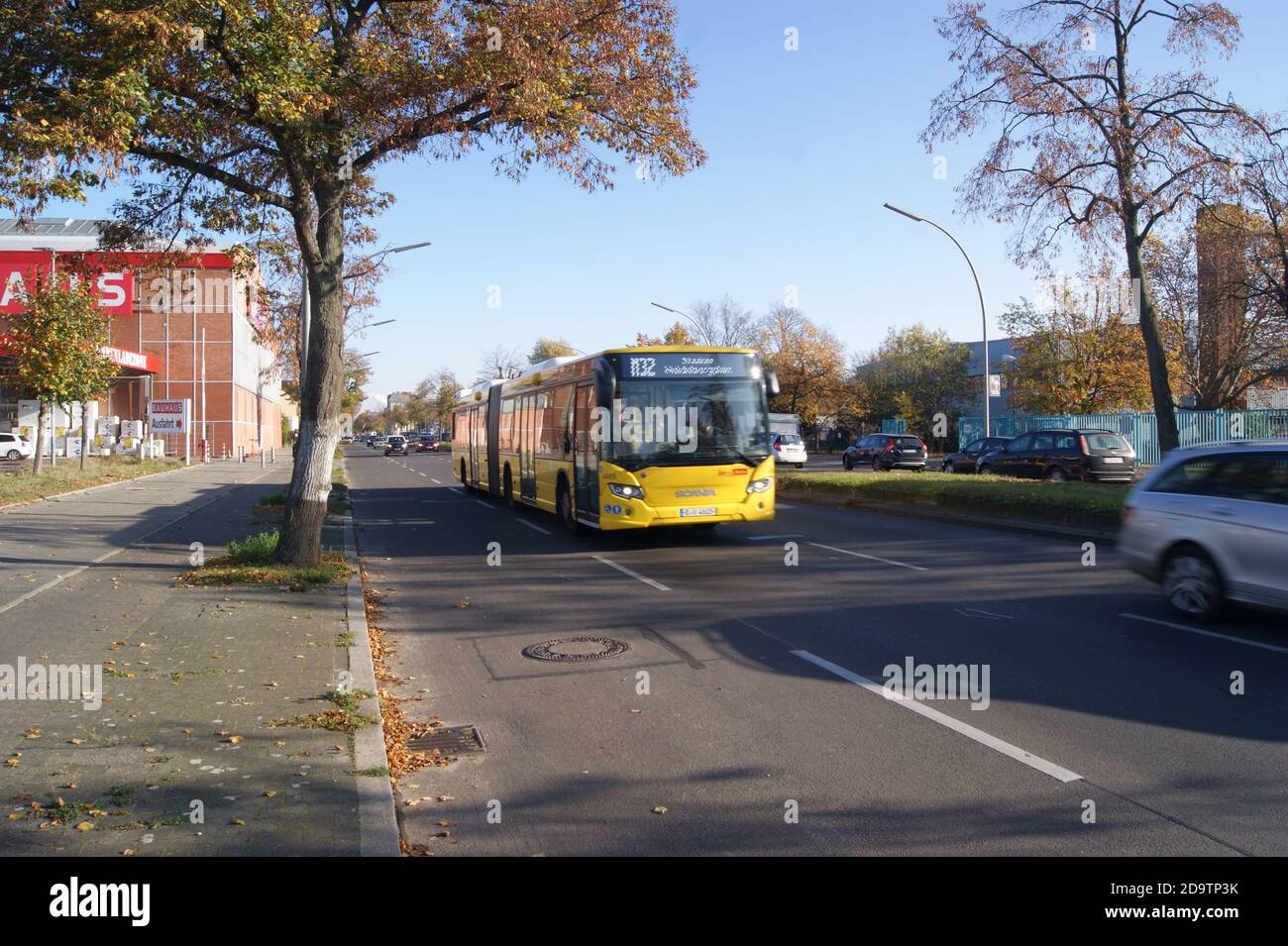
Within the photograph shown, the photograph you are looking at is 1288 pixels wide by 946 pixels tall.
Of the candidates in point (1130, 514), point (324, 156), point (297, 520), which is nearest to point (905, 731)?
point (1130, 514)

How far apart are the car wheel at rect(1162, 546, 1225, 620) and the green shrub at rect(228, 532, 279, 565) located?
9.94 metres

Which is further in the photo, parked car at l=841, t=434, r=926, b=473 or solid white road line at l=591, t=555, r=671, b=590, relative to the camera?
parked car at l=841, t=434, r=926, b=473

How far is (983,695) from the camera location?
6.80m

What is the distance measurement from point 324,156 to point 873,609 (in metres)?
8.13

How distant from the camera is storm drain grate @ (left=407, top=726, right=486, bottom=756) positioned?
19.7 feet

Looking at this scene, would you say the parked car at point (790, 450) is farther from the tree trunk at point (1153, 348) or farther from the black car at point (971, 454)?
the tree trunk at point (1153, 348)

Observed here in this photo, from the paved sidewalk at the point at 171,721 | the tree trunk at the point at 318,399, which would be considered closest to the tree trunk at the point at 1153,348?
the tree trunk at the point at 318,399

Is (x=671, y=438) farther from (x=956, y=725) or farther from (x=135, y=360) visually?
(x=135, y=360)

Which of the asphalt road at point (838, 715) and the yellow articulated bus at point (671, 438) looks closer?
the asphalt road at point (838, 715)

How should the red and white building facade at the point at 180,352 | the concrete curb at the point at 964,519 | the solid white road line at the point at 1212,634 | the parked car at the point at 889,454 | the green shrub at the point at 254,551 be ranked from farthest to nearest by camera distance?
the red and white building facade at the point at 180,352 < the parked car at the point at 889,454 < the concrete curb at the point at 964,519 < the green shrub at the point at 254,551 < the solid white road line at the point at 1212,634

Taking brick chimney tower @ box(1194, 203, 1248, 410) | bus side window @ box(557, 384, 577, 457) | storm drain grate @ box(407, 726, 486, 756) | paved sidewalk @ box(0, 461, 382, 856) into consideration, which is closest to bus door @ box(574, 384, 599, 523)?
bus side window @ box(557, 384, 577, 457)

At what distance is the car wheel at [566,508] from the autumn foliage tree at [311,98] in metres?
5.04

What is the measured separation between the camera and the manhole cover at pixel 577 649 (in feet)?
27.0

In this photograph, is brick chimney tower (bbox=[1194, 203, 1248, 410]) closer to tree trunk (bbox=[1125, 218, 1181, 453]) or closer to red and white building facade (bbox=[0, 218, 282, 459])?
tree trunk (bbox=[1125, 218, 1181, 453])
